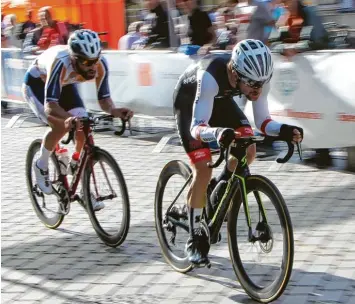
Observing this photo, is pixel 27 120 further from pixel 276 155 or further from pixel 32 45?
pixel 276 155

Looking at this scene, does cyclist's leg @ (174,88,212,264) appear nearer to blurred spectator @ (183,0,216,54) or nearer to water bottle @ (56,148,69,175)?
water bottle @ (56,148,69,175)

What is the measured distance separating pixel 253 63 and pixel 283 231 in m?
A: 1.06

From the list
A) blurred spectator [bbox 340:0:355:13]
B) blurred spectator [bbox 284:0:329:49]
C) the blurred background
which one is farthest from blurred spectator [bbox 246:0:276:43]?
blurred spectator [bbox 340:0:355:13]

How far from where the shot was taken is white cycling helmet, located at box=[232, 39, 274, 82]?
4852 mm

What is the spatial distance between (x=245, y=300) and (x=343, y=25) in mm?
5866

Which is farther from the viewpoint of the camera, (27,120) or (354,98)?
(27,120)

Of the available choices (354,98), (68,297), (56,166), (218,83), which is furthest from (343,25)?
(68,297)

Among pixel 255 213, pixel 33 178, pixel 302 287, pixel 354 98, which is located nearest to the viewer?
pixel 255 213

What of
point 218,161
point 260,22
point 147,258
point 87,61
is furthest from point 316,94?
point 218,161

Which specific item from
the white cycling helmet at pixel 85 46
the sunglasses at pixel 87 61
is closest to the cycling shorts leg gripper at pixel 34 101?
the sunglasses at pixel 87 61

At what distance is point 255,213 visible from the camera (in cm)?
493

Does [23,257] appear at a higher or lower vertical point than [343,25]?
lower

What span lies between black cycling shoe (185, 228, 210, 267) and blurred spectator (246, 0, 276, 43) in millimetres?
5157

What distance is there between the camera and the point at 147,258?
6.15 meters
